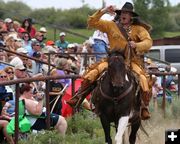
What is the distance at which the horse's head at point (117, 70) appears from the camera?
1005 cm

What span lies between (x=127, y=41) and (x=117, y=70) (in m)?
0.90

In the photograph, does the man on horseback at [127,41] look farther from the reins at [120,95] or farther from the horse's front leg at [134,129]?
the reins at [120,95]

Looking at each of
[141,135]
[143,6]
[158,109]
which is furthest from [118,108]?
[143,6]

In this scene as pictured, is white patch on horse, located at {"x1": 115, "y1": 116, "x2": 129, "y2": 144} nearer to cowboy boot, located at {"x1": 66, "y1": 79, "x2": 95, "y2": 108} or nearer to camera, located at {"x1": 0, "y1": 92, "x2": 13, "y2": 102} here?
cowboy boot, located at {"x1": 66, "y1": 79, "x2": 95, "y2": 108}

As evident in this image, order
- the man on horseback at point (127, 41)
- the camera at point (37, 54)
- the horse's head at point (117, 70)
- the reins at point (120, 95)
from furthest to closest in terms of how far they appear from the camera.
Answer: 1. the camera at point (37, 54)
2. the man on horseback at point (127, 41)
3. the reins at point (120, 95)
4. the horse's head at point (117, 70)

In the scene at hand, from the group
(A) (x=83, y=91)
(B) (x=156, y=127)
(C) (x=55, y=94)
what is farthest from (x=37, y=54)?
(A) (x=83, y=91)

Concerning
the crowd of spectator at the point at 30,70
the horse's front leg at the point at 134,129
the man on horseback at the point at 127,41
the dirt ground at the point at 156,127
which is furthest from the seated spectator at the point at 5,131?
the dirt ground at the point at 156,127

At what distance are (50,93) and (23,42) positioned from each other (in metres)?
6.46

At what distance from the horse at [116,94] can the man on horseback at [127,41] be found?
210 mm

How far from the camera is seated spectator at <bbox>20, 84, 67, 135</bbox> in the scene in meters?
10.6

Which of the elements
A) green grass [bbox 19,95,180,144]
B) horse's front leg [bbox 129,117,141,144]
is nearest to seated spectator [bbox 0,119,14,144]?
green grass [bbox 19,95,180,144]

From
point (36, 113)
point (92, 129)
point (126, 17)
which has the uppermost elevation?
point (126, 17)

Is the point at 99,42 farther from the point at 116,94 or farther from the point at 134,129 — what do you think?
the point at 116,94

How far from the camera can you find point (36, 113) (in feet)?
35.3
